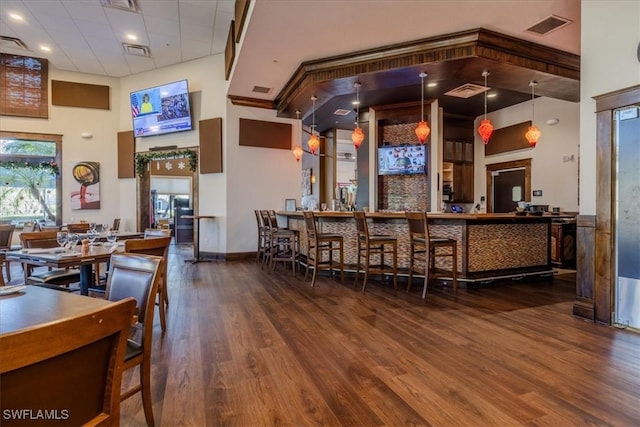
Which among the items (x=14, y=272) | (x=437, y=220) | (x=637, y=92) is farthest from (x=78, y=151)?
(x=637, y=92)

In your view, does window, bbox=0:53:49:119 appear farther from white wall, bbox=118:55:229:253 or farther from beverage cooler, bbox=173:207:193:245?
beverage cooler, bbox=173:207:193:245

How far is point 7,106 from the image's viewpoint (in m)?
7.30

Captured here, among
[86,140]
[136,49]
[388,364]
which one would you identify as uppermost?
[136,49]

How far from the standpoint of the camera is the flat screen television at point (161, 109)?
23.4 ft

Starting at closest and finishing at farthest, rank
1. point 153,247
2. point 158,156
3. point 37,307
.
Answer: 1. point 37,307
2. point 153,247
3. point 158,156

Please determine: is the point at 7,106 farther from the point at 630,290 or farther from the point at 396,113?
the point at 630,290

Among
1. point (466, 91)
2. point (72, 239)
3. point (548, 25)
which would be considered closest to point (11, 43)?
point (72, 239)

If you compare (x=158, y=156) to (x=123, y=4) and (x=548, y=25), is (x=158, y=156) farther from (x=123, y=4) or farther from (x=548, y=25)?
(x=548, y=25)

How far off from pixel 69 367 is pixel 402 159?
7034 mm

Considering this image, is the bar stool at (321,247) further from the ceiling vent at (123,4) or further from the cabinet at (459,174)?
the cabinet at (459,174)

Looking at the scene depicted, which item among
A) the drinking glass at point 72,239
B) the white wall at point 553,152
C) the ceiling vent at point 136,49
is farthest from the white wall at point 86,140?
the white wall at point 553,152

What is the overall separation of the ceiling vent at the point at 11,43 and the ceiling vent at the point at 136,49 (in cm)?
207

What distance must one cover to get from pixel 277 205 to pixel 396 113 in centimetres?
334

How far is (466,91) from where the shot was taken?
6465 millimetres
